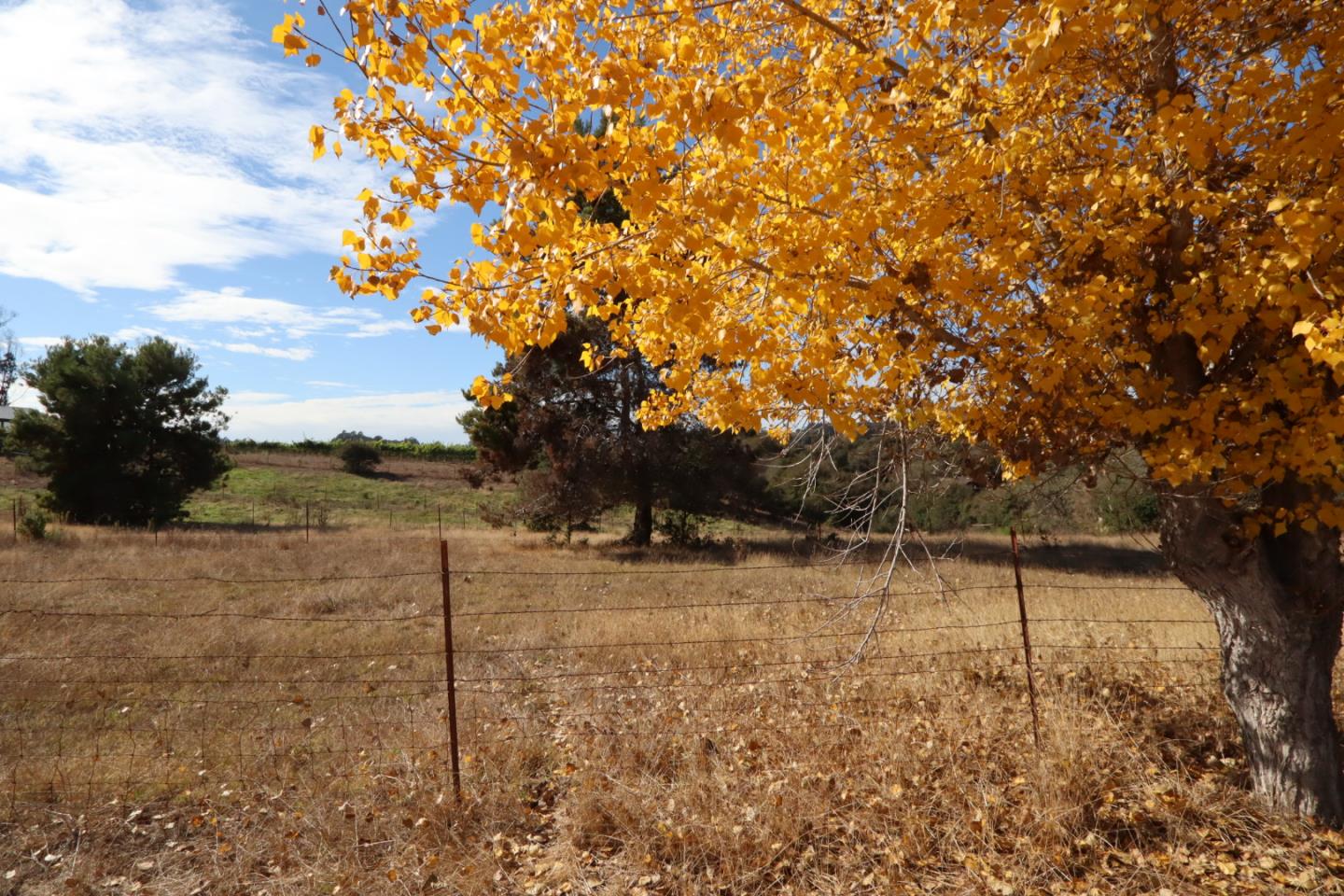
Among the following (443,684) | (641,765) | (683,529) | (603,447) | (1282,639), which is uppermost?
(603,447)

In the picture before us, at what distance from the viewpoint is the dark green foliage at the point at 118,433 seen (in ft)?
74.4

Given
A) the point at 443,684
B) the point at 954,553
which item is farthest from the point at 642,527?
the point at 443,684

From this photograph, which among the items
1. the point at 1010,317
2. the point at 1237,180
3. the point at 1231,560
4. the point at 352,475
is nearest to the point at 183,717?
the point at 1010,317

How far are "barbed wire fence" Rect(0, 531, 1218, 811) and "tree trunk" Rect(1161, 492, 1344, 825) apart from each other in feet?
3.66

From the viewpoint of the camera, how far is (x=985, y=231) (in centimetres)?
386

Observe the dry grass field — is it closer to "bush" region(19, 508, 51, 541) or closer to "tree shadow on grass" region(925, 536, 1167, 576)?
"bush" region(19, 508, 51, 541)

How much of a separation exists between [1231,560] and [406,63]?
5.09 m

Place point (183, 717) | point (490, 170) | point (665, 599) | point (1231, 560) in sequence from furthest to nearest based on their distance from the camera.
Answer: point (665, 599), point (183, 717), point (1231, 560), point (490, 170)

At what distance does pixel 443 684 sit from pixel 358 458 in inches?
1501

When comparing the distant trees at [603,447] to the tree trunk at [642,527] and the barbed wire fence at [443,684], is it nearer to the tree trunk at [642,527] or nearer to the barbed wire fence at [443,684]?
the tree trunk at [642,527]

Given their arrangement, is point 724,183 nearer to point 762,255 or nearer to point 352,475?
point 762,255

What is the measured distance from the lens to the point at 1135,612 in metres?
10.0

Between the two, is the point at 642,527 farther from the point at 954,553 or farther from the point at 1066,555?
the point at 1066,555

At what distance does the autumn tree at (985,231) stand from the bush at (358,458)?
40.9 metres
